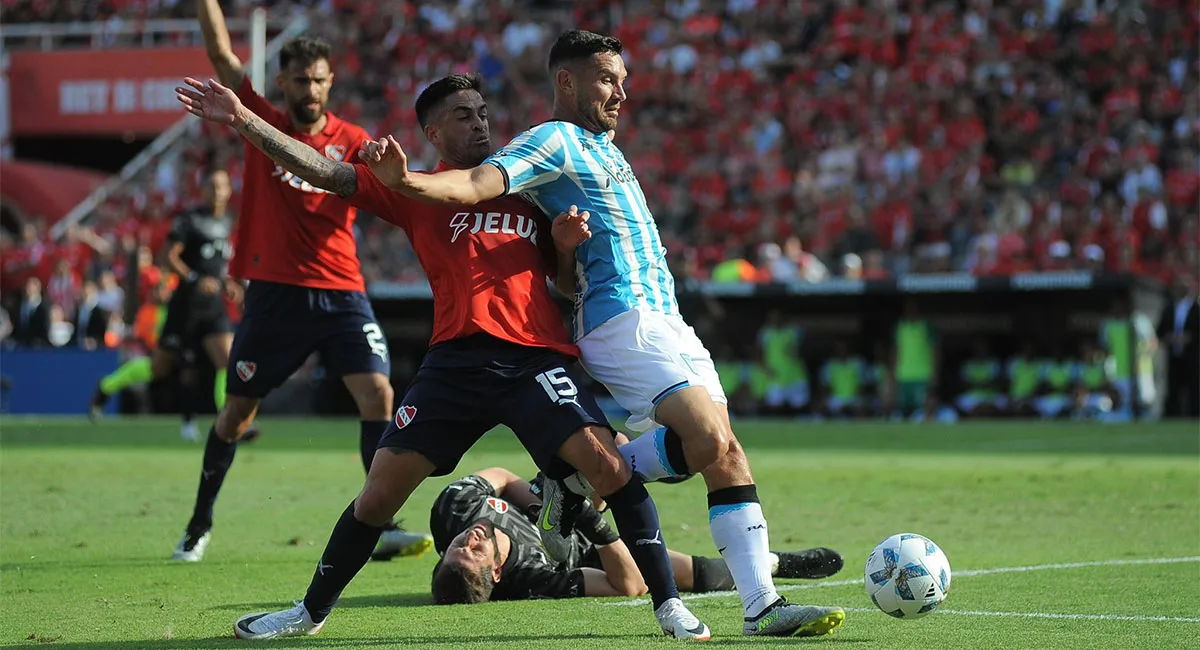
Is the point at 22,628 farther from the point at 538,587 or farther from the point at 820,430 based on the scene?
the point at 820,430

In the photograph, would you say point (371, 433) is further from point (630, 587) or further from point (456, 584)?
point (630, 587)

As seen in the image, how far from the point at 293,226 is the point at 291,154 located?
2.86m

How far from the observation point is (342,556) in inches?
219

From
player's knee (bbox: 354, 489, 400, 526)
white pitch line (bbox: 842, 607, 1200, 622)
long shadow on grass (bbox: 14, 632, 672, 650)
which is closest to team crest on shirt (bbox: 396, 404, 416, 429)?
player's knee (bbox: 354, 489, 400, 526)

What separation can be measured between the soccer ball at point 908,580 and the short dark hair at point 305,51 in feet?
13.4

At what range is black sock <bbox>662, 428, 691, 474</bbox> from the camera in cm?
554

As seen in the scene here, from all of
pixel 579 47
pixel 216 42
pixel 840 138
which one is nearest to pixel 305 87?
pixel 216 42

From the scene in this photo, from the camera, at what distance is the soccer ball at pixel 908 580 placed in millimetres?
5629

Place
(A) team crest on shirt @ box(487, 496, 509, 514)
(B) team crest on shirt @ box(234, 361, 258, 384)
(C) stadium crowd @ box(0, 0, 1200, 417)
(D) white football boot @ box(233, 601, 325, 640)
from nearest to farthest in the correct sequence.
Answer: (D) white football boot @ box(233, 601, 325, 640) < (A) team crest on shirt @ box(487, 496, 509, 514) < (B) team crest on shirt @ box(234, 361, 258, 384) < (C) stadium crowd @ box(0, 0, 1200, 417)

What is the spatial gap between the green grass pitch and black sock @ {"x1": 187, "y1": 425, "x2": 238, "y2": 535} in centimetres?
24

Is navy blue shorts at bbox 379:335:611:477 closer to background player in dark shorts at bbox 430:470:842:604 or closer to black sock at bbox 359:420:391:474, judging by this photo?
background player in dark shorts at bbox 430:470:842:604

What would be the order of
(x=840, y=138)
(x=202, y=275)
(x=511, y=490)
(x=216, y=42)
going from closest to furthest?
1. (x=511, y=490)
2. (x=216, y=42)
3. (x=202, y=275)
4. (x=840, y=138)

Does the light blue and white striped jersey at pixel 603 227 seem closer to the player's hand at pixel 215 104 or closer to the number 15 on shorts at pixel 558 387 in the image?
the number 15 on shorts at pixel 558 387

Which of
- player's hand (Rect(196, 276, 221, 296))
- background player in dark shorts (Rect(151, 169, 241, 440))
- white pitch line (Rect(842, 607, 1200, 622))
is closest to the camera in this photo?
white pitch line (Rect(842, 607, 1200, 622))
